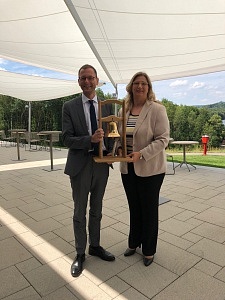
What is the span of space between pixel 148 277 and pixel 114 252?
50cm

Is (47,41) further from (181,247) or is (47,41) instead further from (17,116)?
(17,116)

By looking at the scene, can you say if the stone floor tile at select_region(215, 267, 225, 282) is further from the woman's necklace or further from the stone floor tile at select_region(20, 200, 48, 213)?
the stone floor tile at select_region(20, 200, 48, 213)

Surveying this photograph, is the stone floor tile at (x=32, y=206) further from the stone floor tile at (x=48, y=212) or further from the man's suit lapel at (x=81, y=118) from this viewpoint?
the man's suit lapel at (x=81, y=118)

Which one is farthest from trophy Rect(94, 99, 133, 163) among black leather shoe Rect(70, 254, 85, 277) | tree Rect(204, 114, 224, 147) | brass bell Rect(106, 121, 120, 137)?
tree Rect(204, 114, 224, 147)

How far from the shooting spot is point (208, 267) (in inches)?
89.0

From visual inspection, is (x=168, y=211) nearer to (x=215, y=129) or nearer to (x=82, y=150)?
(x=82, y=150)

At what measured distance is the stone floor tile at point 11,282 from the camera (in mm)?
1985

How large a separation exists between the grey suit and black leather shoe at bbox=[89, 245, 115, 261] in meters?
0.20

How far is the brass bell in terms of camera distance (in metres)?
2.07

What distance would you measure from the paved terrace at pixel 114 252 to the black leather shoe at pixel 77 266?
0.04 metres

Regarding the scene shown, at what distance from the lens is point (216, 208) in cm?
373

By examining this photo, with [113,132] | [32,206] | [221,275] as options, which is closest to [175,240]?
[221,275]

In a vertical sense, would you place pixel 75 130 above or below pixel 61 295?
above

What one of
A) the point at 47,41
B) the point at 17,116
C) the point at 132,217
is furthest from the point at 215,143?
the point at 132,217
